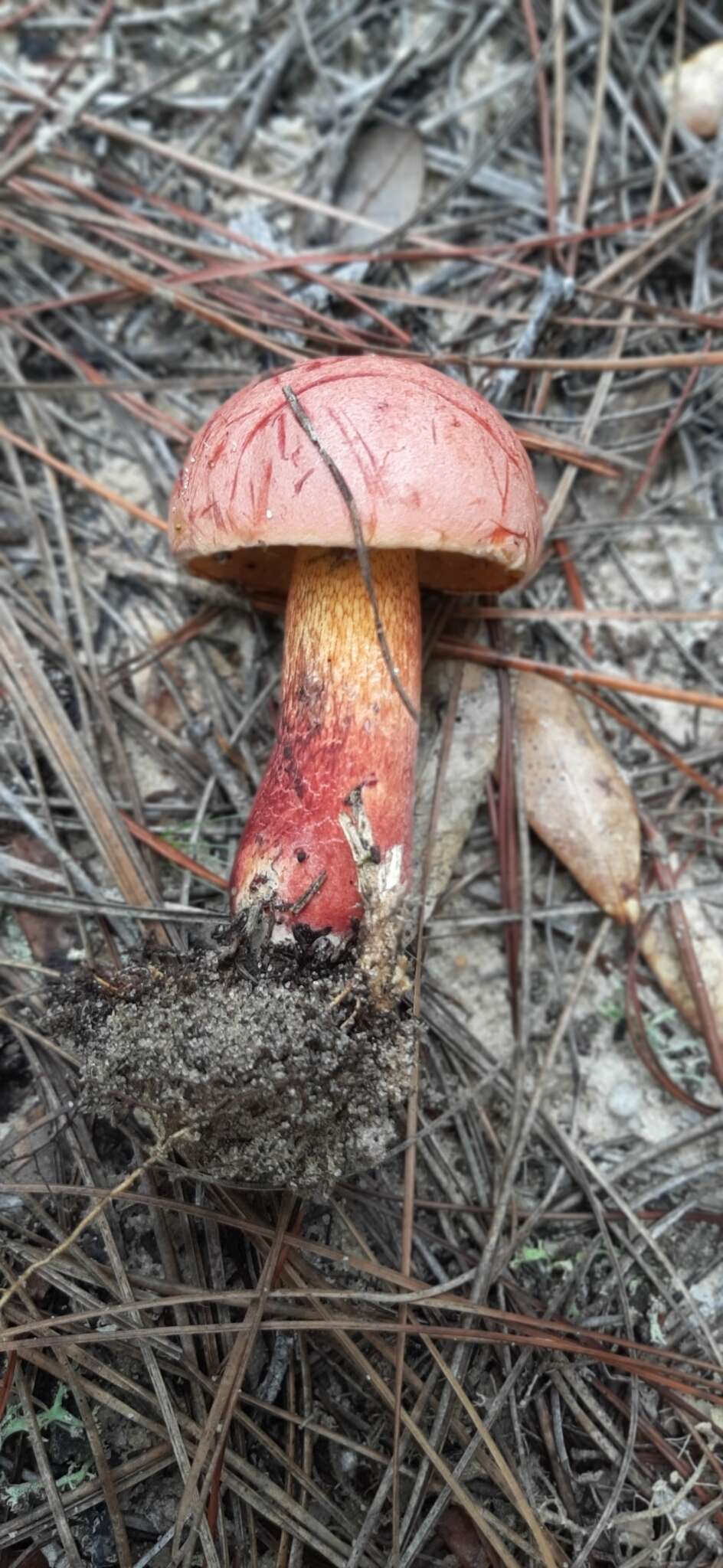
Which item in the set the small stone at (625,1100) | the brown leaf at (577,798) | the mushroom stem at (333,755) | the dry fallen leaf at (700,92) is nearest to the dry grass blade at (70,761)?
the mushroom stem at (333,755)

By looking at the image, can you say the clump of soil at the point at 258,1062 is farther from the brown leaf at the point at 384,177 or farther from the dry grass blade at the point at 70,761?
the brown leaf at the point at 384,177

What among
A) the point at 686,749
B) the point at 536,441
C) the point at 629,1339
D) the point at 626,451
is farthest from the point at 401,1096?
the point at 626,451

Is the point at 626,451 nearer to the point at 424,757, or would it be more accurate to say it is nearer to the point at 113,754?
the point at 424,757

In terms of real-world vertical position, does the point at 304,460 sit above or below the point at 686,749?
above

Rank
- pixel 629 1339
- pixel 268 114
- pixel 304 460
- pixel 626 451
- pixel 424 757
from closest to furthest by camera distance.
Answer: pixel 304 460 < pixel 629 1339 < pixel 424 757 < pixel 626 451 < pixel 268 114

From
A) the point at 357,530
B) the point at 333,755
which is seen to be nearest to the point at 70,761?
the point at 333,755

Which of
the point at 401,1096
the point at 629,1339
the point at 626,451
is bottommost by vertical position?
the point at 629,1339

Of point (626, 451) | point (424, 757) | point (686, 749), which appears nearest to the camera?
point (424, 757)

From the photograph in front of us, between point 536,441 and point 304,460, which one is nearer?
point 304,460
